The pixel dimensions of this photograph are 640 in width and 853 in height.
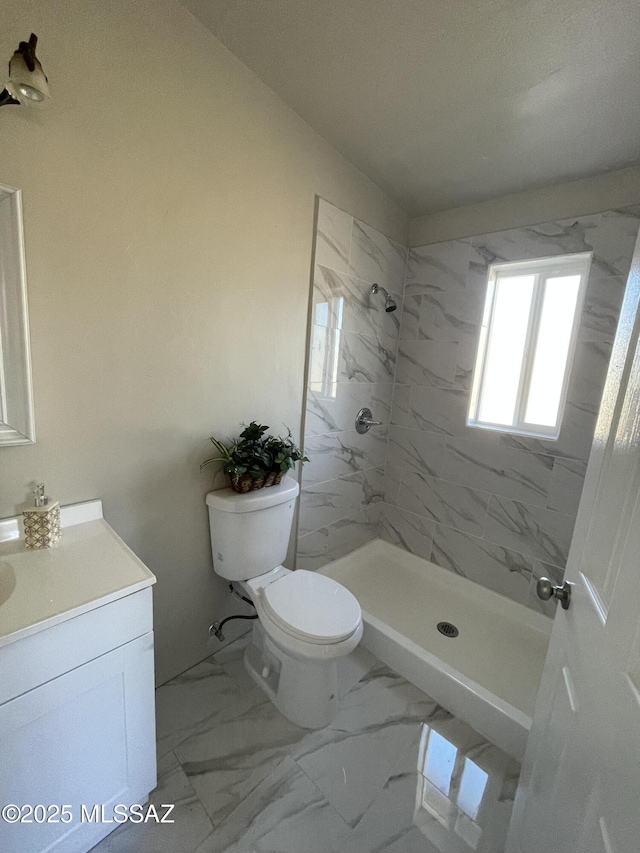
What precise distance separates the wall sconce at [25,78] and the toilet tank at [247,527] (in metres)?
1.23

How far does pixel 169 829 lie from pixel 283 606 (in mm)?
661

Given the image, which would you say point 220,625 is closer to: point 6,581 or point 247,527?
point 247,527

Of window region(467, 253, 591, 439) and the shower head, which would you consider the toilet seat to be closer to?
window region(467, 253, 591, 439)

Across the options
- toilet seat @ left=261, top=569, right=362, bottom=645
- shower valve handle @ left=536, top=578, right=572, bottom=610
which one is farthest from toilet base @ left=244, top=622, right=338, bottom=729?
shower valve handle @ left=536, top=578, right=572, bottom=610

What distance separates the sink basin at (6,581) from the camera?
875 mm

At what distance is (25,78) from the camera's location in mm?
770

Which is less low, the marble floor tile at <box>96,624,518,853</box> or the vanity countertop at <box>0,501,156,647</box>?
the vanity countertop at <box>0,501,156,647</box>

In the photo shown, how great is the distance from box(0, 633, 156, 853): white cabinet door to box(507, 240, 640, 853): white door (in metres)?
0.98

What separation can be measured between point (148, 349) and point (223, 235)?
0.53m

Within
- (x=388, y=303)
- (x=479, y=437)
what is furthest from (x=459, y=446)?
(x=388, y=303)

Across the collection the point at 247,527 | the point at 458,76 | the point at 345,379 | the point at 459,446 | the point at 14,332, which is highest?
the point at 458,76

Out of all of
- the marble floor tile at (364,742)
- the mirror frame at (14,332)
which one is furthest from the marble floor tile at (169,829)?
the mirror frame at (14,332)

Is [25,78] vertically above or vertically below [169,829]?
above

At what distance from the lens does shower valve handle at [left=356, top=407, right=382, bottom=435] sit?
7.09 ft
